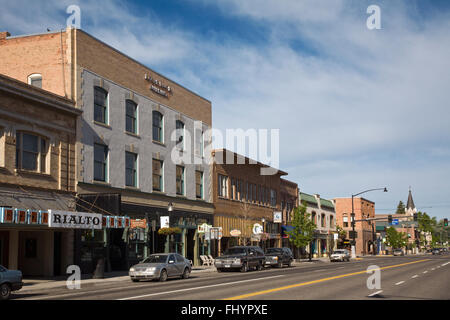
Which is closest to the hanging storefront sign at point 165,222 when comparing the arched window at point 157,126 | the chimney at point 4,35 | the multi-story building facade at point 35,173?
the arched window at point 157,126

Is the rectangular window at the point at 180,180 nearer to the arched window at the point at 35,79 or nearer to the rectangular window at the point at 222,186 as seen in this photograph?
the rectangular window at the point at 222,186

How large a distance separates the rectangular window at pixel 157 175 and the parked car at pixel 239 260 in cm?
746

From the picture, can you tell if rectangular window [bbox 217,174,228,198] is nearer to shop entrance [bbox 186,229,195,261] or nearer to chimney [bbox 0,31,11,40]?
shop entrance [bbox 186,229,195,261]

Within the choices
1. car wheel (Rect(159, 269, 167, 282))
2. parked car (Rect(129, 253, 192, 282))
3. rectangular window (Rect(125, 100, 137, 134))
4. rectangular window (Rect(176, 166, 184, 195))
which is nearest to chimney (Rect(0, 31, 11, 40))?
rectangular window (Rect(125, 100, 137, 134))

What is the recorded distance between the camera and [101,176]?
33938mm

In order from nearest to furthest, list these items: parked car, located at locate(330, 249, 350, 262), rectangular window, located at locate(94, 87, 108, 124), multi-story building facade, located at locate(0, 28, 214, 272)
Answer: multi-story building facade, located at locate(0, 28, 214, 272) → rectangular window, located at locate(94, 87, 108, 124) → parked car, located at locate(330, 249, 350, 262)

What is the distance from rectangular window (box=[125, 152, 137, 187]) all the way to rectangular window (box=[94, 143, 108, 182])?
246cm

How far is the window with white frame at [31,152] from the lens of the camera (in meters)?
27.9

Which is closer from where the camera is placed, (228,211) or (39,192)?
(39,192)

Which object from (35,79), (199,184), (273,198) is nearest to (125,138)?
(35,79)

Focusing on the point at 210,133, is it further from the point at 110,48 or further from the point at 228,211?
the point at 110,48

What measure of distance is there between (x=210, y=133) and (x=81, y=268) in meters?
Answer: 20.9

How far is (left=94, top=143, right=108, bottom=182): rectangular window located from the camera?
110 ft
